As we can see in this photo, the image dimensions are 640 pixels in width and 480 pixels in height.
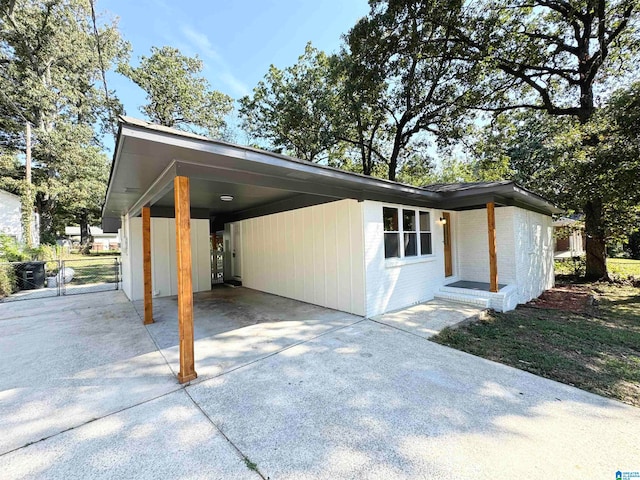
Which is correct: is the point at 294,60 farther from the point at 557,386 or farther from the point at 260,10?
the point at 557,386

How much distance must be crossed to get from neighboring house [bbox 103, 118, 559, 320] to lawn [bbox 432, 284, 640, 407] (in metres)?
1.00

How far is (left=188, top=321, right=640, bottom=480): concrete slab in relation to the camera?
6.07ft

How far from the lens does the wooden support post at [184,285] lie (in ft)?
9.85

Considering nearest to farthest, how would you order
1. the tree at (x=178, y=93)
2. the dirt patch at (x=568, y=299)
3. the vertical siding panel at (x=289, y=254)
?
the dirt patch at (x=568, y=299) < the vertical siding panel at (x=289, y=254) < the tree at (x=178, y=93)

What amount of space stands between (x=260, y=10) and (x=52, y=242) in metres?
19.4

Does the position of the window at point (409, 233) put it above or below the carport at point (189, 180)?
below

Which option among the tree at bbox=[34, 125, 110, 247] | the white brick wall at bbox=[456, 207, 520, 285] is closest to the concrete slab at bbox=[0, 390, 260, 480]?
the white brick wall at bbox=[456, 207, 520, 285]

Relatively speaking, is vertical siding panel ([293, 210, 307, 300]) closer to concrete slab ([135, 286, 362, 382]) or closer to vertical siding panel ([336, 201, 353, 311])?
concrete slab ([135, 286, 362, 382])

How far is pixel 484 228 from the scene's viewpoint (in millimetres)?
7555

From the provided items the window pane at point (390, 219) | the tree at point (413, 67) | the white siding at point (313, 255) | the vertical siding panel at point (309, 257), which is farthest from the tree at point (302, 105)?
the window pane at point (390, 219)

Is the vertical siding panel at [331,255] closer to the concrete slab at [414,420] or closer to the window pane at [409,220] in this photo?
the window pane at [409,220]

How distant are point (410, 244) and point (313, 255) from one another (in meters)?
2.29

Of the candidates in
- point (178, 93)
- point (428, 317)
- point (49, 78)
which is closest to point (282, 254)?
point (428, 317)

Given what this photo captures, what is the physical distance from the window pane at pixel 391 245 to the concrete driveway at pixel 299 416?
2.19m
